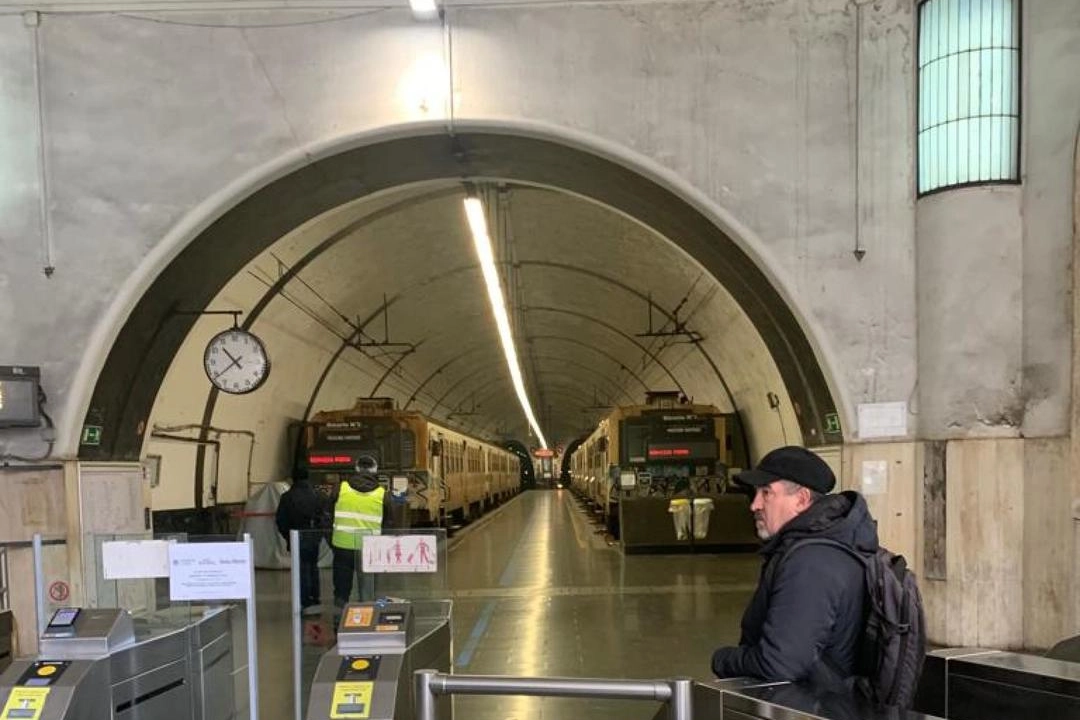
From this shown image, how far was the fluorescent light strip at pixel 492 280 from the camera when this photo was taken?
10.0 m

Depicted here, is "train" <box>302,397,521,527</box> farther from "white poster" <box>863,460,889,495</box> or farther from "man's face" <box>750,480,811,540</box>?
"man's face" <box>750,480,811,540</box>

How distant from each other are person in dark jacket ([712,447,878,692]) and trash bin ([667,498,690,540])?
36.2 ft

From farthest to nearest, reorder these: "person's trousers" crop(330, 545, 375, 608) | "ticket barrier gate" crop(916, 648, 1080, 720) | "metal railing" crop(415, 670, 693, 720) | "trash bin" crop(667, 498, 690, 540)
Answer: "trash bin" crop(667, 498, 690, 540) → "person's trousers" crop(330, 545, 375, 608) → "ticket barrier gate" crop(916, 648, 1080, 720) → "metal railing" crop(415, 670, 693, 720)

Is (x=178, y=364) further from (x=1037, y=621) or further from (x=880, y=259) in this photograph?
(x=1037, y=621)

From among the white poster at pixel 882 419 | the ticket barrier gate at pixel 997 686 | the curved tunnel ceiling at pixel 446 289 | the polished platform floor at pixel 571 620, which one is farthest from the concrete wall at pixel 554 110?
the ticket barrier gate at pixel 997 686

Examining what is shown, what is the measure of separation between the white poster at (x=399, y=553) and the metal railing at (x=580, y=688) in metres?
2.26

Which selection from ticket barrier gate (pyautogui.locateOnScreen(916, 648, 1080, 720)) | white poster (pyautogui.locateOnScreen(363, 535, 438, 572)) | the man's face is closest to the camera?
the man's face

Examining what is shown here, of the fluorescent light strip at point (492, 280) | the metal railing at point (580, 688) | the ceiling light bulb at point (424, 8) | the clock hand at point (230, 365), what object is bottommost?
the metal railing at point (580, 688)

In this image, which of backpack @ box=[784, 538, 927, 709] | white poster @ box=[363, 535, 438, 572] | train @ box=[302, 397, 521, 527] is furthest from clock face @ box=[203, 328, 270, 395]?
backpack @ box=[784, 538, 927, 709]

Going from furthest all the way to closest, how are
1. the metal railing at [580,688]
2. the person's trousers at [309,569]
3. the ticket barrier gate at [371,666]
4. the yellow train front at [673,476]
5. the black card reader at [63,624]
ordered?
1. the yellow train front at [673,476]
2. the person's trousers at [309,569]
3. the black card reader at [63,624]
4. the ticket barrier gate at [371,666]
5. the metal railing at [580,688]

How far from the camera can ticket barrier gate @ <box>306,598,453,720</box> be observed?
315cm

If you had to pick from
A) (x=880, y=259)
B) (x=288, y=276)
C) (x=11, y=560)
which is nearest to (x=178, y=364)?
(x=288, y=276)

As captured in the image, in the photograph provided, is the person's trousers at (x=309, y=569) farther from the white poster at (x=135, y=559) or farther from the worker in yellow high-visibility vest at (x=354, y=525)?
the white poster at (x=135, y=559)

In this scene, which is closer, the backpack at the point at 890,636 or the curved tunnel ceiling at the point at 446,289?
the backpack at the point at 890,636
